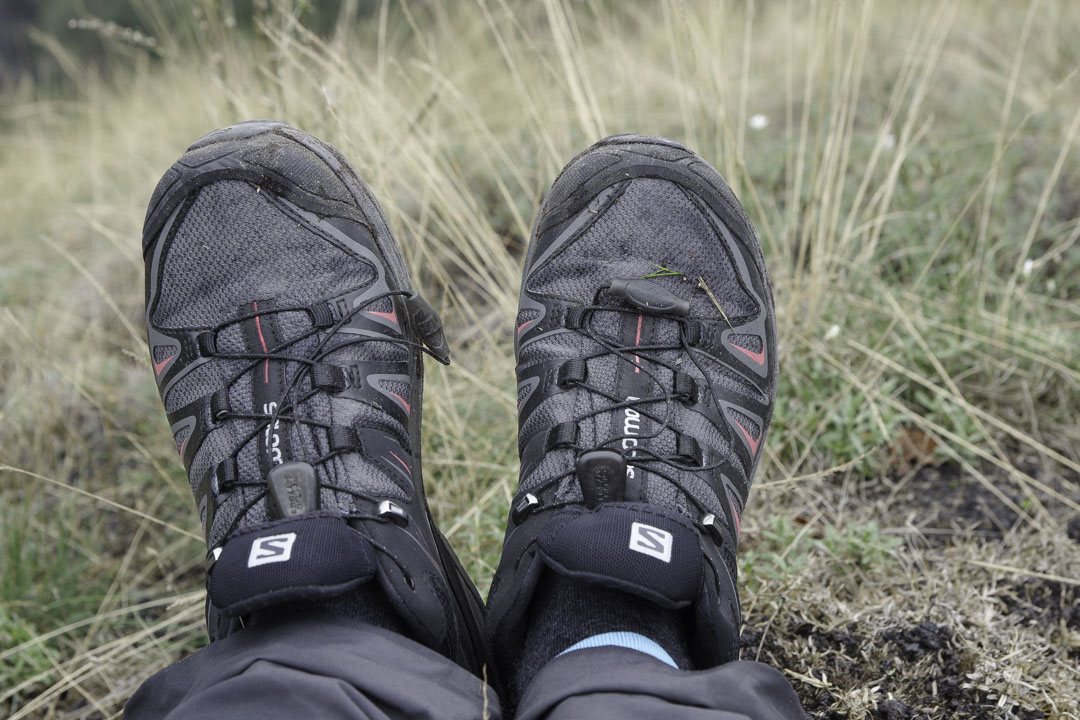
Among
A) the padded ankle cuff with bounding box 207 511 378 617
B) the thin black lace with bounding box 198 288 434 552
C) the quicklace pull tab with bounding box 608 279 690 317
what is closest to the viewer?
the padded ankle cuff with bounding box 207 511 378 617

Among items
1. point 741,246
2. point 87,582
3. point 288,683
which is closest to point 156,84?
point 87,582

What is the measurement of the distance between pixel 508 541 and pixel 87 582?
109cm

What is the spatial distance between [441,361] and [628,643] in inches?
26.7

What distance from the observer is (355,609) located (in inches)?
46.7

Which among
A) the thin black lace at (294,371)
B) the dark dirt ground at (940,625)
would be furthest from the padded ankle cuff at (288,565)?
the dark dirt ground at (940,625)

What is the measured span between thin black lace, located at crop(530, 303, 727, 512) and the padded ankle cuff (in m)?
0.34

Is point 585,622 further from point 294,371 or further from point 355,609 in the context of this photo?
point 294,371

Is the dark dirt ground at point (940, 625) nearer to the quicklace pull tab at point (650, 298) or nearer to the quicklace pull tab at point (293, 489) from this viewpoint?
the quicklace pull tab at point (650, 298)

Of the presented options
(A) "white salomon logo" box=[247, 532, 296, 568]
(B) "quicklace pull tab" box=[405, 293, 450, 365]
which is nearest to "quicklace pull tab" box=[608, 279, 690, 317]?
(B) "quicklace pull tab" box=[405, 293, 450, 365]

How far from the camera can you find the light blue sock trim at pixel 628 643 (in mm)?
1123

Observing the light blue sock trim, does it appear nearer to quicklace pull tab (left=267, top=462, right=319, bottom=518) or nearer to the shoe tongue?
the shoe tongue

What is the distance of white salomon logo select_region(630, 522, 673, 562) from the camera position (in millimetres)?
1138

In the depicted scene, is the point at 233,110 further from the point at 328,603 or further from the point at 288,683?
the point at 288,683

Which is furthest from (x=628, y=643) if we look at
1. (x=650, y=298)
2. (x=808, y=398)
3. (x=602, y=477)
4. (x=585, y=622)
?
(x=808, y=398)
